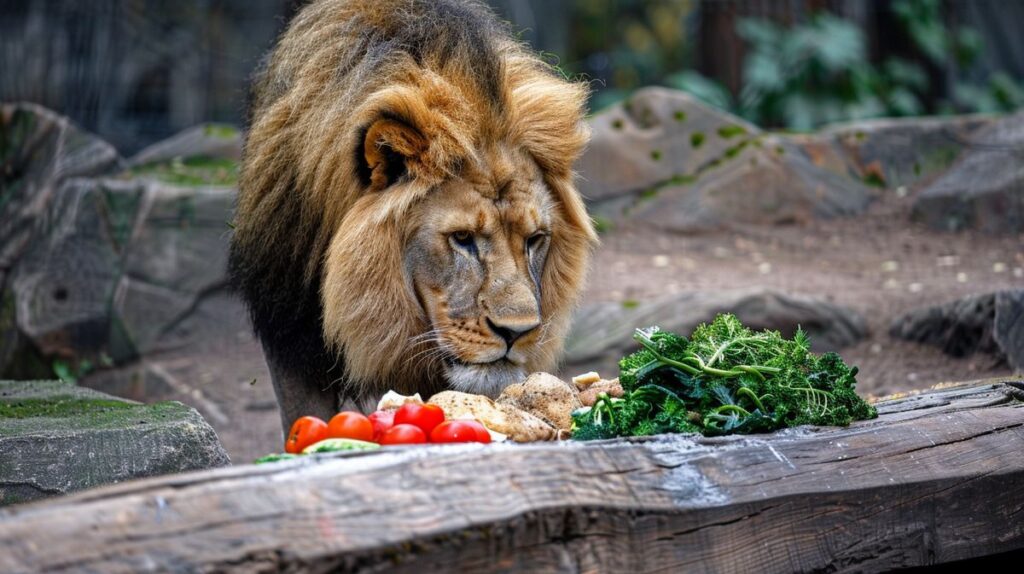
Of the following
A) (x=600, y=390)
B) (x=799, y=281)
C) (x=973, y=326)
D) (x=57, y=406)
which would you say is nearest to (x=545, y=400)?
(x=600, y=390)

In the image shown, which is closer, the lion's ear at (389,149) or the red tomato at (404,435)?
the red tomato at (404,435)

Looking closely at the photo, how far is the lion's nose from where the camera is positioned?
355 centimetres

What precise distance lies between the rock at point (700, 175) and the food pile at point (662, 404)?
6.40 meters

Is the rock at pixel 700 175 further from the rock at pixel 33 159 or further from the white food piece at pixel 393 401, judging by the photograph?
the white food piece at pixel 393 401

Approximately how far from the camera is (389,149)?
3736 mm

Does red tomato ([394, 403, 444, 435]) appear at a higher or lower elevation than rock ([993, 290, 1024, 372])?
lower

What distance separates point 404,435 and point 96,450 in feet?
4.03

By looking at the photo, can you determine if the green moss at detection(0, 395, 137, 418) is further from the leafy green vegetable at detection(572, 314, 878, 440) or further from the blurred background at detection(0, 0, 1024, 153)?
the blurred background at detection(0, 0, 1024, 153)

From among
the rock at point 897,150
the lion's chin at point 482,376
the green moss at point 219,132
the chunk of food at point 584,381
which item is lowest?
the lion's chin at point 482,376

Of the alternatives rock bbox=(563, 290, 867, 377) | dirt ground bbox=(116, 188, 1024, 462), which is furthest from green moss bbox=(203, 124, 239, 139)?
rock bbox=(563, 290, 867, 377)

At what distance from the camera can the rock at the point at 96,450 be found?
347cm

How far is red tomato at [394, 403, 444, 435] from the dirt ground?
11.2 feet

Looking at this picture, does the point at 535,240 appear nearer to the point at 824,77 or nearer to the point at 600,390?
the point at 600,390

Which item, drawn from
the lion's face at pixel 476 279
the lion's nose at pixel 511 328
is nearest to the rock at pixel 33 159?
the lion's face at pixel 476 279
